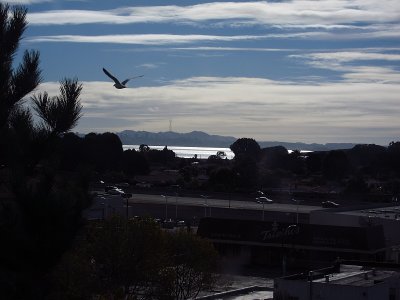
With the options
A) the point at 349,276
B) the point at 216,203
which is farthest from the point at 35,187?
the point at 216,203

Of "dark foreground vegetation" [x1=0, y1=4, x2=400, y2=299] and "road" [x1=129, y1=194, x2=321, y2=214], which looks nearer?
"dark foreground vegetation" [x1=0, y1=4, x2=400, y2=299]

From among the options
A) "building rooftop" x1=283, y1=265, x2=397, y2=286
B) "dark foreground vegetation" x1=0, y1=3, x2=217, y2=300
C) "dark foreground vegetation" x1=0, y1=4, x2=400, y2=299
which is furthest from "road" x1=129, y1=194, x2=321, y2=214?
"dark foreground vegetation" x1=0, y1=3, x2=217, y2=300

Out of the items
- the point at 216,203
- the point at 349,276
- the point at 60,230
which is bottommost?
the point at 349,276

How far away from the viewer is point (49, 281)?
1180cm

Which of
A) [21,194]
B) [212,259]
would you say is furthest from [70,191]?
[212,259]

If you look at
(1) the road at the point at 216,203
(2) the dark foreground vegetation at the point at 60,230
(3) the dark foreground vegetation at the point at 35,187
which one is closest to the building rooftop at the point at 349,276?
(2) the dark foreground vegetation at the point at 60,230

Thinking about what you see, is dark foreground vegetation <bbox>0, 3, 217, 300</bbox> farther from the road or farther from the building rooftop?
the road

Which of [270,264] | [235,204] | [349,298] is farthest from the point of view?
[235,204]

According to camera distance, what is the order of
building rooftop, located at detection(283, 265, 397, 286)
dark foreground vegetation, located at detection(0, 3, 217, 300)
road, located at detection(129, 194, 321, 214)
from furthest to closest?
road, located at detection(129, 194, 321, 214)
building rooftop, located at detection(283, 265, 397, 286)
dark foreground vegetation, located at detection(0, 3, 217, 300)

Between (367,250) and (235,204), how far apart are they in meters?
26.7

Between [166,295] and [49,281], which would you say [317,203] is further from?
[49,281]

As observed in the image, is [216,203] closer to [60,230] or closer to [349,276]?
[349,276]

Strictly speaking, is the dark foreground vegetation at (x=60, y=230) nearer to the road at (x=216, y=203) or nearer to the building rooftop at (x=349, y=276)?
the building rooftop at (x=349, y=276)

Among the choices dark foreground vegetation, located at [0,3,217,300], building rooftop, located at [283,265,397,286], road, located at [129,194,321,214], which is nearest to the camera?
dark foreground vegetation, located at [0,3,217,300]
